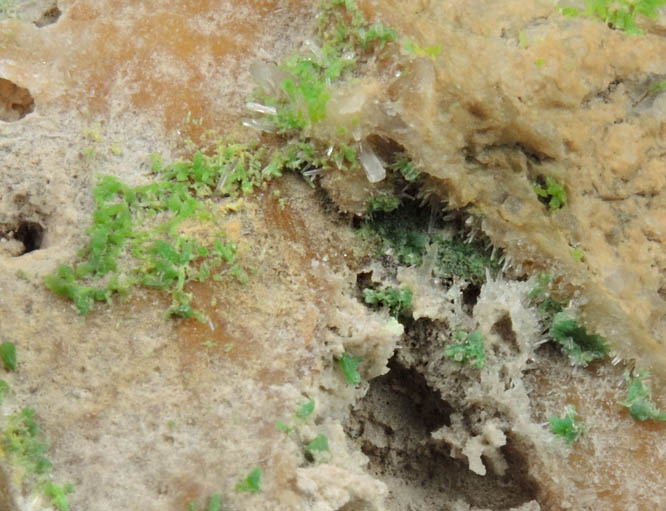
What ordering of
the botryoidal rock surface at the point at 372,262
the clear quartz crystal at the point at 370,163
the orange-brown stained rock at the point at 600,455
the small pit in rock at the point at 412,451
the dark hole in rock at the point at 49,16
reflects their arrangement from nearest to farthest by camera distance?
the botryoidal rock surface at the point at 372,262, the orange-brown stained rock at the point at 600,455, the clear quartz crystal at the point at 370,163, the small pit in rock at the point at 412,451, the dark hole in rock at the point at 49,16

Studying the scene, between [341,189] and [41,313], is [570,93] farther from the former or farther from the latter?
[41,313]

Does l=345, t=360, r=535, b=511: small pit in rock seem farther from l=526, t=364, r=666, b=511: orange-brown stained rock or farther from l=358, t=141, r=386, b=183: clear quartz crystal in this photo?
l=358, t=141, r=386, b=183: clear quartz crystal

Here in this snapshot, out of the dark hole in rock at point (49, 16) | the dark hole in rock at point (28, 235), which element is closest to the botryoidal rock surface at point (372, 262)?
the dark hole in rock at point (28, 235)

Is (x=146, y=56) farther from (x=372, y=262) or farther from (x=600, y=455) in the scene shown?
(x=600, y=455)

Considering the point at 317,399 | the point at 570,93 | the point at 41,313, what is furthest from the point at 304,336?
the point at 570,93

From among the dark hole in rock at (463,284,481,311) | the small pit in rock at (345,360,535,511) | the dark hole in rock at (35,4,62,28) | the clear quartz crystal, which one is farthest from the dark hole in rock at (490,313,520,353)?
the dark hole in rock at (35,4,62,28)

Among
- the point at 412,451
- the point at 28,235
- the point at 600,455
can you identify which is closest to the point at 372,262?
the point at 412,451

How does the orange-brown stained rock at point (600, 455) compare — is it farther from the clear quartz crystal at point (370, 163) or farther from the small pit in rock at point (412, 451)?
the clear quartz crystal at point (370, 163)
